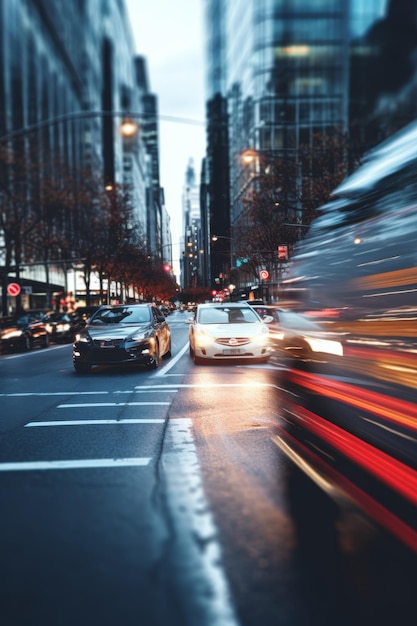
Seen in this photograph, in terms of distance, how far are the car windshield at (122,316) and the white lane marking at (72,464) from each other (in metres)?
8.73

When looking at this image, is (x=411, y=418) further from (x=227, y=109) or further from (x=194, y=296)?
(x=194, y=296)

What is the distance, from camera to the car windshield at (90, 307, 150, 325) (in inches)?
553

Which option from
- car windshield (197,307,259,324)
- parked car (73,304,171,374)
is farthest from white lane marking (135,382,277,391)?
car windshield (197,307,259,324)

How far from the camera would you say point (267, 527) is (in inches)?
141

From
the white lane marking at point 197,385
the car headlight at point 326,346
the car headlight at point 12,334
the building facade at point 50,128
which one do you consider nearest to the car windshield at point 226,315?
the white lane marking at point 197,385

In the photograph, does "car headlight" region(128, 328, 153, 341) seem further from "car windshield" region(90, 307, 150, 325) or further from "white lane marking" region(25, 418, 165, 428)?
"white lane marking" region(25, 418, 165, 428)

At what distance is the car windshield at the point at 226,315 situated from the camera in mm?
14606

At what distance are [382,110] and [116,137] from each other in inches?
4024

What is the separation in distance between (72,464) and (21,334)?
1901 centimetres

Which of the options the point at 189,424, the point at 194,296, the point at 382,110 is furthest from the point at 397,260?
the point at 194,296

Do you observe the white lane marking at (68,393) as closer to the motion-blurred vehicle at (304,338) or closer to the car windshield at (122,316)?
the motion-blurred vehicle at (304,338)

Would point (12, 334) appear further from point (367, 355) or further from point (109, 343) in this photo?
point (367, 355)

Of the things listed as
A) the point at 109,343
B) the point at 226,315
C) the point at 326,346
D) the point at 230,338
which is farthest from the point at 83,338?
the point at 326,346

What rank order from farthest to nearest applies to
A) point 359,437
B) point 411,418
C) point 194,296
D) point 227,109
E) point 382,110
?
point 194,296, point 227,109, point 382,110, point 359,437, point 411,418
